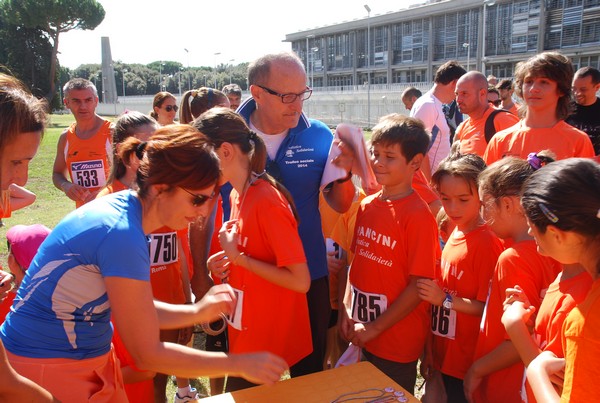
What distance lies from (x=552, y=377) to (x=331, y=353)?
193 centimetres

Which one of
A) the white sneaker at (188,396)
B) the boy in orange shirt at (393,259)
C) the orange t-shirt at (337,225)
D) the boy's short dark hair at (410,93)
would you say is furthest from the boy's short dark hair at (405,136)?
the boy's short dark hair at (410,93)

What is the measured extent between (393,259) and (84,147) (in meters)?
3.54

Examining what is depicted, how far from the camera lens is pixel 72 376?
5.41 feet

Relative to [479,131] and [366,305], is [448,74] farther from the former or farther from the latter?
[366,305]

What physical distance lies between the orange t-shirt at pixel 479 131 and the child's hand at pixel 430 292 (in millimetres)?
2412

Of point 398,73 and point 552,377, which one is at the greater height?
point 398,73

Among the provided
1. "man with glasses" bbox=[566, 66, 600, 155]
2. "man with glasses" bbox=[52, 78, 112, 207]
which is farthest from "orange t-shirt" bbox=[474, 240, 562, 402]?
"man with glasses" bbox=[52, 78, 112, 207]

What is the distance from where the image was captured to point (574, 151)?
3.24 m

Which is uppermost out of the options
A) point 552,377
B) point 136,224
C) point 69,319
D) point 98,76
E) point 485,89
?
point 98,76

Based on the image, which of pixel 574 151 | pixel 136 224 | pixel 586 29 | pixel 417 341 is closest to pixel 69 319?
pixel 136 224

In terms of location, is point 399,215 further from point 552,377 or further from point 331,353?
point 331,353

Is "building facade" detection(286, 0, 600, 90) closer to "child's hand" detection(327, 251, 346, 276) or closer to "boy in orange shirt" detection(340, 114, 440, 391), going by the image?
"child's hand" detection(327, 251, 346, 276)

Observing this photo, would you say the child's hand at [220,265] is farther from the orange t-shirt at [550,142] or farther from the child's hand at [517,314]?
the orange t-shirt at [550,142]

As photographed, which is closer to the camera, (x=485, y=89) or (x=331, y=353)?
(x=331, y=353)
